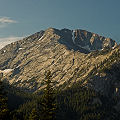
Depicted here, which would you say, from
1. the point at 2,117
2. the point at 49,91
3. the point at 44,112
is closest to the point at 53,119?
the point at 44,112

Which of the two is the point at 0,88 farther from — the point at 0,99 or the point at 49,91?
the point at 49,91

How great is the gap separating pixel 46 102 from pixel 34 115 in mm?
3222

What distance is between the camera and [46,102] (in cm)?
4191

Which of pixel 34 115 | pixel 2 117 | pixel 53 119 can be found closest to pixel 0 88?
pixel 2 117

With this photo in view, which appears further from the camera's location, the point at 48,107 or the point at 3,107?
the point at 48,107

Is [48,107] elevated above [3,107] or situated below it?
above

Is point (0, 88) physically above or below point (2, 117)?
above

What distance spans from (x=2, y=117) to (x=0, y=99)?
10.9 feet

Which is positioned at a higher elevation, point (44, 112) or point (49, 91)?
point (49, 91)

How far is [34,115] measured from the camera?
4138cm

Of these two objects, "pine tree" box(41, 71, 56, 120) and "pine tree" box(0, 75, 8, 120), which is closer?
"pine tree" box(0, 75, 8, 120)

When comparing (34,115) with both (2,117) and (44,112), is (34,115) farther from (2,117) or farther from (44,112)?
(2,117)

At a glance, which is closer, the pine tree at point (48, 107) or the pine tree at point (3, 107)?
the pine tree at point (3, 107)

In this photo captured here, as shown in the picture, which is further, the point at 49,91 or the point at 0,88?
the point at 49,91
